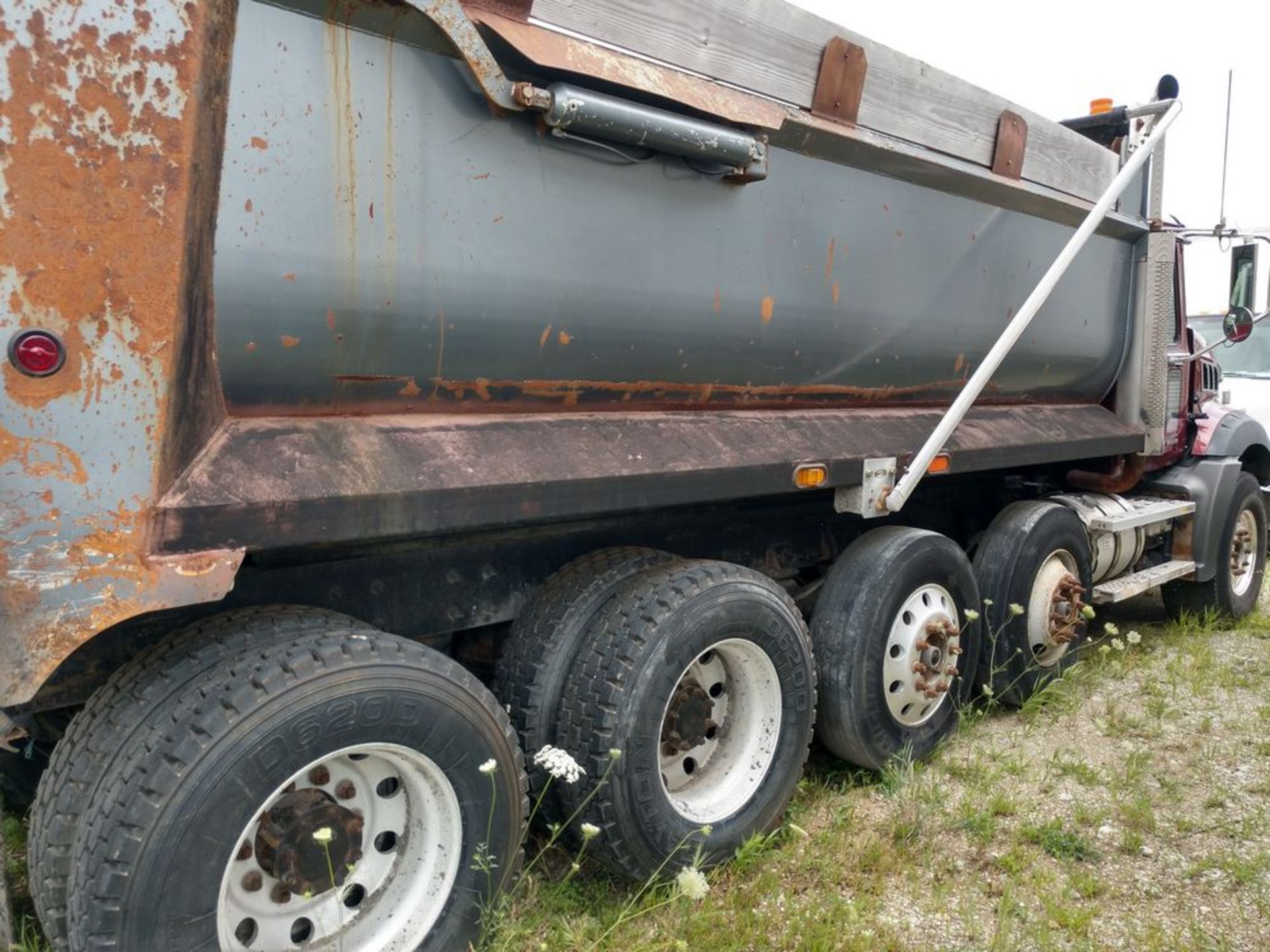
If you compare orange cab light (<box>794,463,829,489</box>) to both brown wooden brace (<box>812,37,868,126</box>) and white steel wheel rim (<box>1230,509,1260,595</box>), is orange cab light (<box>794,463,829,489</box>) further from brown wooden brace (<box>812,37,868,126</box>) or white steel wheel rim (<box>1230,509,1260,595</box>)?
white steel wheel rim (<box>1230,509,1260,595</box>)

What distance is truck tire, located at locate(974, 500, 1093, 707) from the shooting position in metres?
4.08

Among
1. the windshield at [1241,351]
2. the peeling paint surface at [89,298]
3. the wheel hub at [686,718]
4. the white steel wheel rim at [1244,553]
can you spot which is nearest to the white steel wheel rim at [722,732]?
the wheel hub at [686,718]

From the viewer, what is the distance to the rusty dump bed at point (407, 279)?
1.64 meters

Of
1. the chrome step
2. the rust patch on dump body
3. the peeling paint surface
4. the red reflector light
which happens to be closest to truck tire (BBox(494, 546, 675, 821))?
the rust patch on dump body

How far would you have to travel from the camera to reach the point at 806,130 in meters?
2.97

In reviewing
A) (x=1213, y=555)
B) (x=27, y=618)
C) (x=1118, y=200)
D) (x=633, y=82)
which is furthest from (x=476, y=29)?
(x=1213, y=555)

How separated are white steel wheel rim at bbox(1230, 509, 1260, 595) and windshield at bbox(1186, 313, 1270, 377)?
3331mm

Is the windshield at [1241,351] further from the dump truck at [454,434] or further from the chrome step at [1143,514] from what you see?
the dump truck at [454,434]

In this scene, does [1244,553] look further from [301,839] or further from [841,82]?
[301,839]

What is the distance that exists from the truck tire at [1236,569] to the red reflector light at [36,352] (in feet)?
19.1

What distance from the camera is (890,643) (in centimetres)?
341

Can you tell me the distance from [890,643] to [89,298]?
2.65m

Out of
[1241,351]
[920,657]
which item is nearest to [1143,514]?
[920,657]

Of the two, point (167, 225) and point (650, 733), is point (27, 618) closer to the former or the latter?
point (167, 225)
